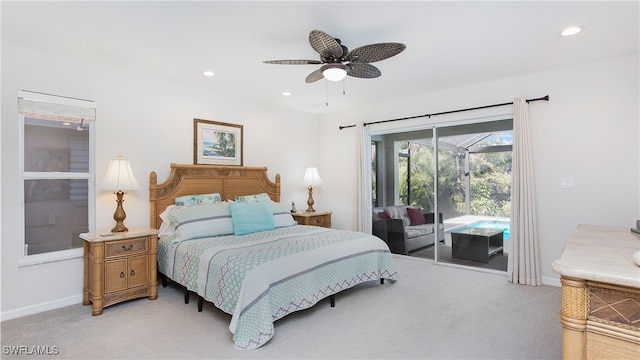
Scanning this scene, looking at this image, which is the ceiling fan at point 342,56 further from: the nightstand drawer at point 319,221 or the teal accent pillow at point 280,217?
the nightstand drawer at point 319,221

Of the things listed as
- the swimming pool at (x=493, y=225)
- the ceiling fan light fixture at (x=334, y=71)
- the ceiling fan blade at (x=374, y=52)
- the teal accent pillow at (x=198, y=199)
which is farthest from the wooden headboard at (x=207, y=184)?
the swimming pool at (x=493, y=225)

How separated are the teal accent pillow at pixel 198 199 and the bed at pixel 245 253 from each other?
0.01m

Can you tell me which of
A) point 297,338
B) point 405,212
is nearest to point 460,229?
point 405,212

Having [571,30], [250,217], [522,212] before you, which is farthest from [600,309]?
Answer: [250,217]

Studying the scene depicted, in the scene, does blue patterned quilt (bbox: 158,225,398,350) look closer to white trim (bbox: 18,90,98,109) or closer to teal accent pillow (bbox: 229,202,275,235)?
teal accent pillow (bbox: 229,202,275,235)

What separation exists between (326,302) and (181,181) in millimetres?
2324

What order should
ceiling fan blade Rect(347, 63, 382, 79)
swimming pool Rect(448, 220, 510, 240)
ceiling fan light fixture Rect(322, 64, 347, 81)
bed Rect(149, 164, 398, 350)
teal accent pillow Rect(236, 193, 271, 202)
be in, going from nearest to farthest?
bed Rect(149, 164, 398, 350), ceiling fan light fixture Rect(322, 64, 347, 81), ceiling fan blade Rect(347, 63, 382, 79), swimming pool Rect(448, 220, 510, 240), teal accent pillow Rect(236, 193, 271, 202)

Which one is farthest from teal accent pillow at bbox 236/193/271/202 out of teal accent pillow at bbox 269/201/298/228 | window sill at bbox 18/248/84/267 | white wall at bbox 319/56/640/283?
white wall at bbox 319/56/640/283

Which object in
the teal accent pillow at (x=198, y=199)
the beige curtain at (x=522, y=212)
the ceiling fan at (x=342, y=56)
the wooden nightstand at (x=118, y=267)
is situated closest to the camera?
the ceiling fan at (x=342, y=56)

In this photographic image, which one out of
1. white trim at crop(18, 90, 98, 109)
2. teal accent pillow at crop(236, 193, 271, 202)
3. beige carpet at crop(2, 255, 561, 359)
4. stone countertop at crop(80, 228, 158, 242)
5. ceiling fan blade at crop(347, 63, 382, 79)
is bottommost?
beige carpet at crop(2, 255, 561, 359)

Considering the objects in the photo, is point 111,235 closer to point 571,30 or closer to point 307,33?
point 307,33

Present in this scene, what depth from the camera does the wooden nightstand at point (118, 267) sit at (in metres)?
2.98

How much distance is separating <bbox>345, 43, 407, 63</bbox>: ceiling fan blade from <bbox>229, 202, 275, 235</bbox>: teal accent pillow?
6.64ft

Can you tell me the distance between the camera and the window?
309cm
